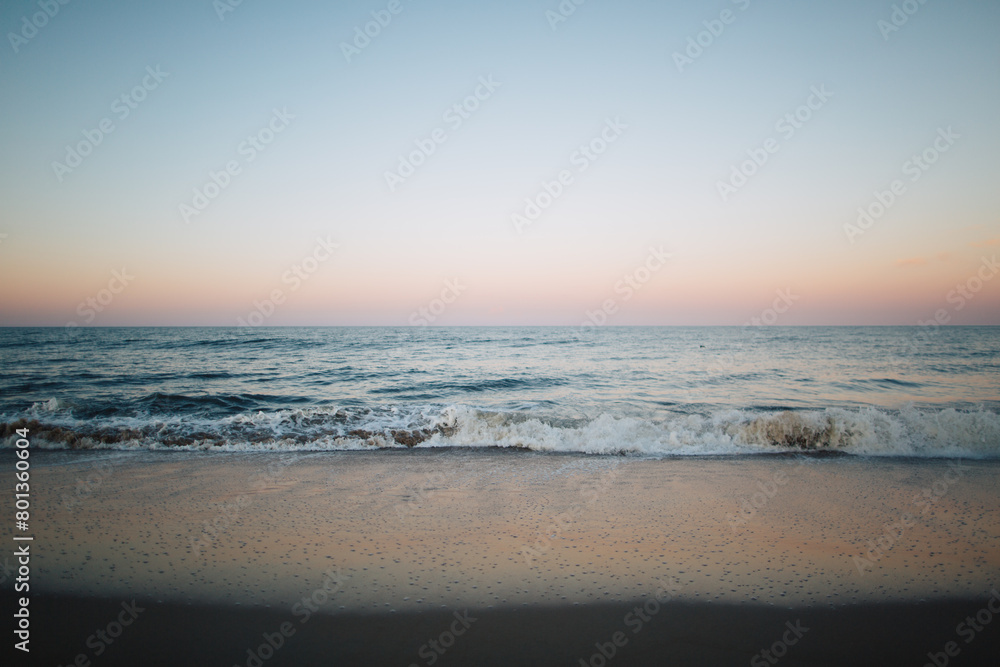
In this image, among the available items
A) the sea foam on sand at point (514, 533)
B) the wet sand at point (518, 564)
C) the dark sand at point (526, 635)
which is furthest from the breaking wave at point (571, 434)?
the dark sand at point (526, 635)

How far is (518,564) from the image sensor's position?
4586 millimetres

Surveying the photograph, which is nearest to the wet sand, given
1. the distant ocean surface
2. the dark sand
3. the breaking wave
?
the dark sand

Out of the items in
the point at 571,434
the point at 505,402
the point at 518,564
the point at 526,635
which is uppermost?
the point at 505,402

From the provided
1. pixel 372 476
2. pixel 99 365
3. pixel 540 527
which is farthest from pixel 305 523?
pixel 99 365

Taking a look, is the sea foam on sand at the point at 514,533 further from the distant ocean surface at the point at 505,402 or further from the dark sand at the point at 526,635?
the distant ocean surface at the point at 505,402

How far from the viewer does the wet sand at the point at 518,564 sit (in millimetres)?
3529

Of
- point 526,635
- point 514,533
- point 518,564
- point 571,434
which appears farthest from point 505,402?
point 526,635

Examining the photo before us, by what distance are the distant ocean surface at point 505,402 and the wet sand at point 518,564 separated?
2.49 m

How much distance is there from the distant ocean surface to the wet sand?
2489 millimetres

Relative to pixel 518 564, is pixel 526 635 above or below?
below

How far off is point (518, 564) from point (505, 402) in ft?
38.7

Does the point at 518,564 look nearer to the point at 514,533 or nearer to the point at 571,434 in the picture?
the point at 514,533

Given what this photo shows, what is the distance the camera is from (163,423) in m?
11.1

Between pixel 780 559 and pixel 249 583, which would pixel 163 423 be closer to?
pixel 249 583
